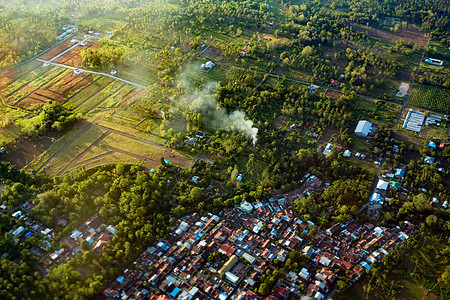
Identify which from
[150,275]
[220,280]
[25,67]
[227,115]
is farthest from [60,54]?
[220,280]

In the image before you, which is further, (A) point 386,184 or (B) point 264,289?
(A) point 386,184

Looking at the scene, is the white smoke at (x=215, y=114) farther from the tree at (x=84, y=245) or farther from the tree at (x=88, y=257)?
the tree at (x=88, y=257)

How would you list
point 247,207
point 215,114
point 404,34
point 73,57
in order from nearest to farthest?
point 247,207 < point 215,114 < point 73,57 < point 404,34

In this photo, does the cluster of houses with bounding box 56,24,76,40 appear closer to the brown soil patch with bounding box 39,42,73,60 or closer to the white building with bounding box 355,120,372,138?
the brown soil patch with bounding box 39,42,73,60

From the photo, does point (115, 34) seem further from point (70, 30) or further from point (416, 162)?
point (416, 162)

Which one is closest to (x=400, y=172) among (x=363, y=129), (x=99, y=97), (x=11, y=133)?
(x=363, y=129)

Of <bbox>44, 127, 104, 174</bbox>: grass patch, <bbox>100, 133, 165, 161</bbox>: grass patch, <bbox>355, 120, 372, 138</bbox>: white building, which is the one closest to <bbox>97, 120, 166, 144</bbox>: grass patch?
<bbox>100, 133, 165, 161</bbox>: grass patch

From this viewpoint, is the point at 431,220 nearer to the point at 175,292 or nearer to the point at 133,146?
the point at 175,292

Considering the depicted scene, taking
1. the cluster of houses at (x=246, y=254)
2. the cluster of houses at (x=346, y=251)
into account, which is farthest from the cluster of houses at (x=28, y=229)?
the cluster of houses at (x=346, y=251)
